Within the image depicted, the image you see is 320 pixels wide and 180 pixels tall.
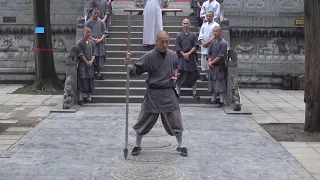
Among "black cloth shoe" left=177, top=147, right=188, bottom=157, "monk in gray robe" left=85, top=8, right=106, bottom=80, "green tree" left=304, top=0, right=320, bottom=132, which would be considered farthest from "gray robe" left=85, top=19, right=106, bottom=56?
"black cloth shoe" left=177, top=147, right=188, bottom=157

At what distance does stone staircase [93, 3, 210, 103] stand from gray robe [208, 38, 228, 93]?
2.83 ft

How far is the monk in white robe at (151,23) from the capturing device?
1622 centimetres

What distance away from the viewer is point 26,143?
9.52 meters

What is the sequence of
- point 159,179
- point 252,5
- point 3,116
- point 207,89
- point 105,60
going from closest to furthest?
1. point 159,179
2. point 3,116
3. point 207,89
4. point 105,60
5. point 252,5

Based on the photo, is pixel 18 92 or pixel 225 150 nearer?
pixel 225 150

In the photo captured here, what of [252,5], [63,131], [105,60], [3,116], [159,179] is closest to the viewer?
[159,179]

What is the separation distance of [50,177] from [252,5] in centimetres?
1270

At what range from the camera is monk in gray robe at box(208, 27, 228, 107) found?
43.5 ft

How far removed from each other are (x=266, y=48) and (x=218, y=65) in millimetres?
5805

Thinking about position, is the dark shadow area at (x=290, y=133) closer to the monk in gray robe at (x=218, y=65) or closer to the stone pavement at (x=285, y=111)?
the stone pavement at (x=285, y=111)

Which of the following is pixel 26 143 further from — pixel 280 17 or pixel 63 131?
pixel 280 17

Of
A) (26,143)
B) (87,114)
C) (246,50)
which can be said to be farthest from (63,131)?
(246,50)

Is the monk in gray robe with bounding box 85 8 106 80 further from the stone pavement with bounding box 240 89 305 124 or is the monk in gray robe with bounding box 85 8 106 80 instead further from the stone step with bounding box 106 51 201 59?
the stone pavement with bounding box 240 89 305 124

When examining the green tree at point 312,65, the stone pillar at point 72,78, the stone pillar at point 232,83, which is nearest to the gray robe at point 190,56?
the stone pillar at point 232,83
